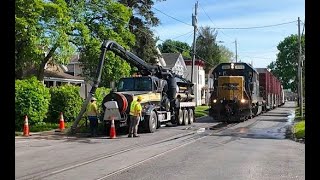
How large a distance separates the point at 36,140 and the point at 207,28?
84.8 meters

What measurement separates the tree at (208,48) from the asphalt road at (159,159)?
80182 mm

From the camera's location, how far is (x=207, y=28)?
326 ft

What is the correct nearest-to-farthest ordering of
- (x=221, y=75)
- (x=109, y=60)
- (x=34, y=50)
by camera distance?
(x=34, y=50), (x=221, y=75), (x=109, y=60)

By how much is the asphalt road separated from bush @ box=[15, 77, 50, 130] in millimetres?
4594

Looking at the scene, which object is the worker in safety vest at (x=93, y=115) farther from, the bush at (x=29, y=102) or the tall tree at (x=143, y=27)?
the tall tree at (x=143, y=27)

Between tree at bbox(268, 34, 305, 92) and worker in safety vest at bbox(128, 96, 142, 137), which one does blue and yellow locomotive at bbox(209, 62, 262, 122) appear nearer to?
worker in safety vest at bbox(128, 96, 142, 137)

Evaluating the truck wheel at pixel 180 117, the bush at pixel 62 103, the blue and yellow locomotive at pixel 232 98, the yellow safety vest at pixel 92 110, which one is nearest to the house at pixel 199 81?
the blue and yellow locomotive at pixel 232 98

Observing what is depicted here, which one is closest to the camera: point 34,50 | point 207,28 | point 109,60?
point 34,50

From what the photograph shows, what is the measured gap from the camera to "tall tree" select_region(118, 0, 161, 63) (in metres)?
48.8

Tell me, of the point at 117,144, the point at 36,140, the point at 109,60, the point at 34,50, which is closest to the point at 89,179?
the point at 117,144

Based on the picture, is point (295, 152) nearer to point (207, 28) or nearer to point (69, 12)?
point (69, 12)

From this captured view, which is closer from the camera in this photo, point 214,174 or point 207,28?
point 214,174

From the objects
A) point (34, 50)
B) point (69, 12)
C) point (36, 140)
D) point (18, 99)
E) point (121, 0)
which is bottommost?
point (36, 140)

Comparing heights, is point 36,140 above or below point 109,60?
below
